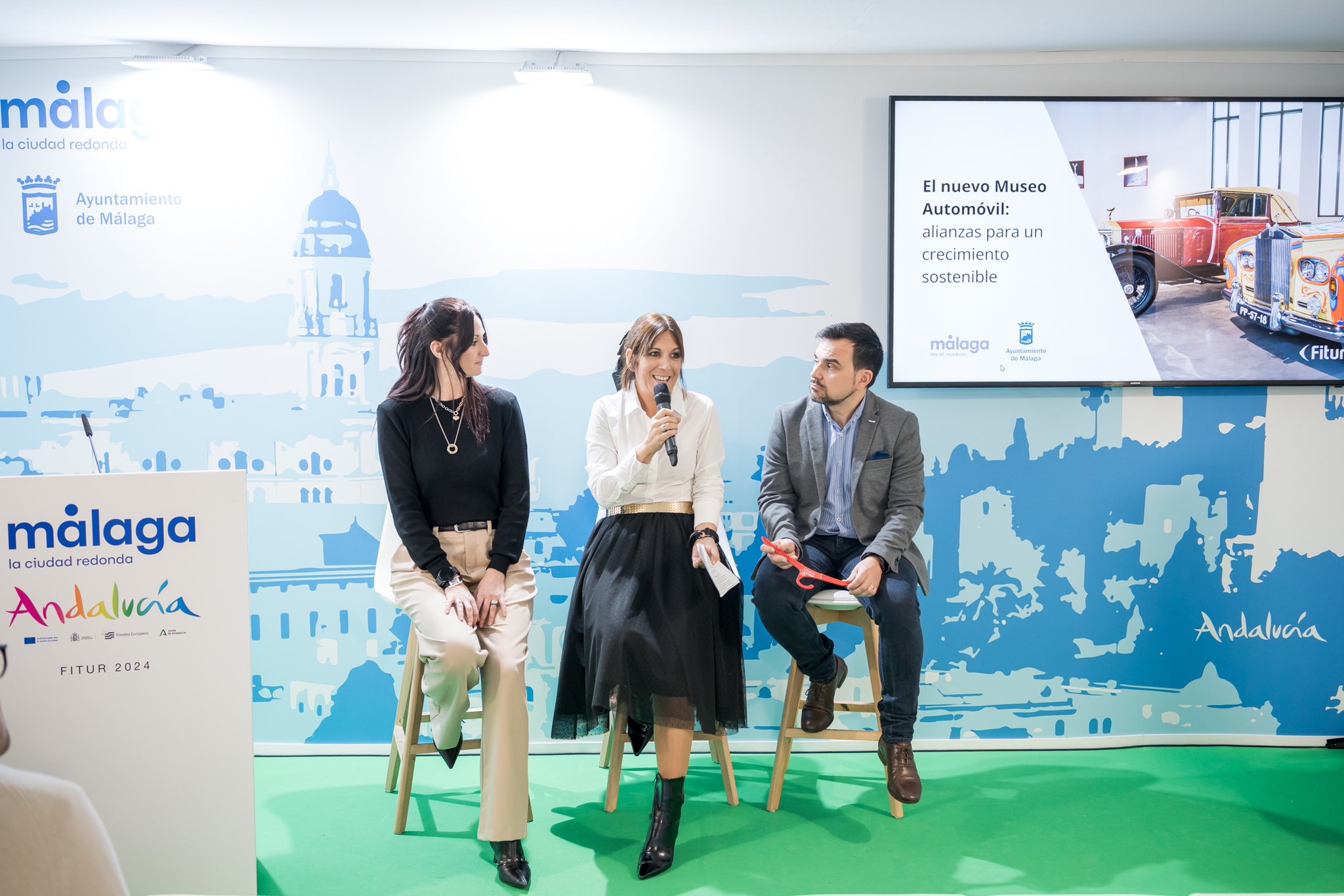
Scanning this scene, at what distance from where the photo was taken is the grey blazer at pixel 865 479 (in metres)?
3.09

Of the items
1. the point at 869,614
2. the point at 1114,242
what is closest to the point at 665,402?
the point at 869,614

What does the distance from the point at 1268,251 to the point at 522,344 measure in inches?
110

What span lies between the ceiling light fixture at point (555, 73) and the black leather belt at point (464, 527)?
1635 millimetres

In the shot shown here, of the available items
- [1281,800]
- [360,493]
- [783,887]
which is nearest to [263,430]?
[360,493]

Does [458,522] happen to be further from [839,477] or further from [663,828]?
[839,477]

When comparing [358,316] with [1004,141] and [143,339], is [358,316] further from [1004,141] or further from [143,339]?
[1004,141]

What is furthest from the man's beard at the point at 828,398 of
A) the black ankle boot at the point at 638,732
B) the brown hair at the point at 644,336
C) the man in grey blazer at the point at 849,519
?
the black ankle boot at the point at 638,732

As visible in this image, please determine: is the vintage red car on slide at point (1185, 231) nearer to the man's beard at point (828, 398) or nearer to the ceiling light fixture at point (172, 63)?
the man's beard at point (828, 398)

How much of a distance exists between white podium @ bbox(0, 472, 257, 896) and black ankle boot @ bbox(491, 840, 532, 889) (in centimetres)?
63

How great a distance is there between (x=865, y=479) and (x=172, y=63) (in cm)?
285

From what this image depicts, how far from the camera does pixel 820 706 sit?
3.13 meters

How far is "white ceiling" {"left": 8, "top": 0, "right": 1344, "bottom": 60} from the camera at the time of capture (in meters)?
3.00

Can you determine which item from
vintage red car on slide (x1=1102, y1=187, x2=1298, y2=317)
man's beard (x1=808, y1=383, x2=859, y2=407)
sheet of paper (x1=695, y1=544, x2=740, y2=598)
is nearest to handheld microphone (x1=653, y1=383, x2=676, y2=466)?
sheet of paper (x1=695, y1=544, x2=740, y2=598)

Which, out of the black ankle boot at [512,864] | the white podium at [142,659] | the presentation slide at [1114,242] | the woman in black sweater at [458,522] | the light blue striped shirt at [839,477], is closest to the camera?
the white podium at [142,659]
